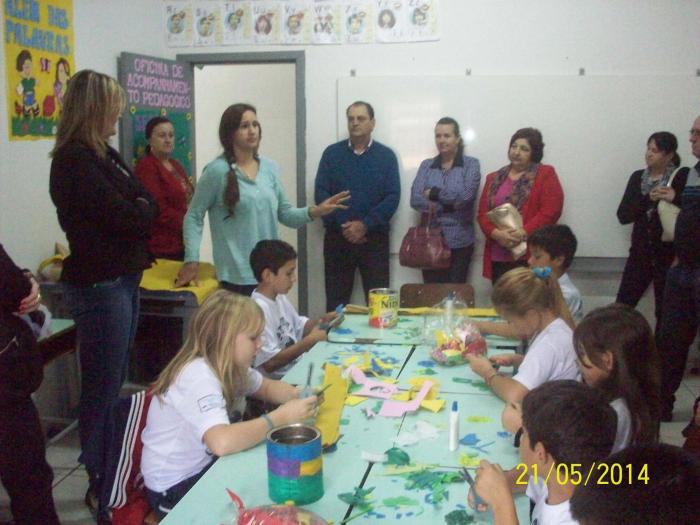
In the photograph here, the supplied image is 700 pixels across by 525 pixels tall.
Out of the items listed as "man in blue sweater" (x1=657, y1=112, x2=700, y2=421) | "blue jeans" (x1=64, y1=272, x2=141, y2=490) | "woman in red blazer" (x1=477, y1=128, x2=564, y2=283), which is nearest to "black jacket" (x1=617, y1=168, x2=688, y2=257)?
"woman in red blazer" (x1=477, y1=128, x2=564, y2=283)

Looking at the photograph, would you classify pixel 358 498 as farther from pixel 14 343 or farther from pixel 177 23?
pixel 177 23

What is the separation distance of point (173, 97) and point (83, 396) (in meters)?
2.57

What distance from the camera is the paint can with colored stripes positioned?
4.42 ft

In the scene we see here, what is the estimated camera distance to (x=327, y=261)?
4543mm

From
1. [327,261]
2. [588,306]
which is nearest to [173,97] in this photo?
[327,261]

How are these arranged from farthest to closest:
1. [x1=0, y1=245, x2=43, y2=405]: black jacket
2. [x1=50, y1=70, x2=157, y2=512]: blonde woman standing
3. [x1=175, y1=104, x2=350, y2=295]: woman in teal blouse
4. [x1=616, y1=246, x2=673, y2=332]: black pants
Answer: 1. [x1=616, y1=246, x2=673, y2=332]: black pants
2. [x1=175, y1=104, x2=350, y2=295]: woman in teal blouse
3. [x1=50, y1=70, x2=157, y2=512]: blonde woman standing
4. [x1=0, y1=245, x2=43, y2=405]: black jacket

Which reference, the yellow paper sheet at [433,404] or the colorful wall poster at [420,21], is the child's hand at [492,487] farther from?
the colorful wall poster at [420,21]

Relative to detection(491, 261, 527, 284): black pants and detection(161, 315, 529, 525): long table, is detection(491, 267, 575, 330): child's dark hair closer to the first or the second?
detection(161, 315, 529, 525): long table

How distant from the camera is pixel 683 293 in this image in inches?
131

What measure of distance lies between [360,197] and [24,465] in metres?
2.62

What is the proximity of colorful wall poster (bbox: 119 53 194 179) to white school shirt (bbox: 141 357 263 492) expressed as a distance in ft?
9.33

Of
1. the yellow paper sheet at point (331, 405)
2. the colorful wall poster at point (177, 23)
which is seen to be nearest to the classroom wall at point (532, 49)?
the colorful wall poster at point (177, 23)

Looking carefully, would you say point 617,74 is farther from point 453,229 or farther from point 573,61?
point 453,229

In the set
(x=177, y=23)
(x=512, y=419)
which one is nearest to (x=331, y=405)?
(x=512, y=419)
